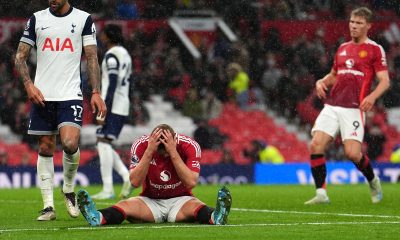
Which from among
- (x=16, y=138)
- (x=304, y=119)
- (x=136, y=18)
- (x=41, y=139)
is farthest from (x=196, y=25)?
(x=41, y=139)

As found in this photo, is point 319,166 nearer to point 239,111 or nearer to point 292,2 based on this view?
point 239,111

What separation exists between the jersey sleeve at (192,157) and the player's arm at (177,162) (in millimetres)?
93

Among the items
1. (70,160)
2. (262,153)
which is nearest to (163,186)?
(70,160)

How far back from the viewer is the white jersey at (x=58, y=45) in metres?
10.2

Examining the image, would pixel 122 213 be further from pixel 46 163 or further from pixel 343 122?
pixel 343 122

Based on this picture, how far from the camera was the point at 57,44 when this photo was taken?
10.2m

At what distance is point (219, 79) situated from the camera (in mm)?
26594

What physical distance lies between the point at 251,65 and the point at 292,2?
256 cm

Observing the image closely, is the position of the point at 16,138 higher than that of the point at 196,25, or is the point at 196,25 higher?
the point at 196,25

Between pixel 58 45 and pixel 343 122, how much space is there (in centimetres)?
412

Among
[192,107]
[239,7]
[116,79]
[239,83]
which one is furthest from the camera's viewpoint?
[239,7]

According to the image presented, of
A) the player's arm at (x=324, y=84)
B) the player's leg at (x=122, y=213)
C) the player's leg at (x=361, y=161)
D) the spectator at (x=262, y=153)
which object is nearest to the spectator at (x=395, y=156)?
the spectator at (x=262, y=153)

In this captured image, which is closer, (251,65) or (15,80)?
(15,80)

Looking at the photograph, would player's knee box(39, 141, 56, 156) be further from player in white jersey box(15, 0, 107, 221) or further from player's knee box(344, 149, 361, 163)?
player's knee box(344, 149, 361, 163)
